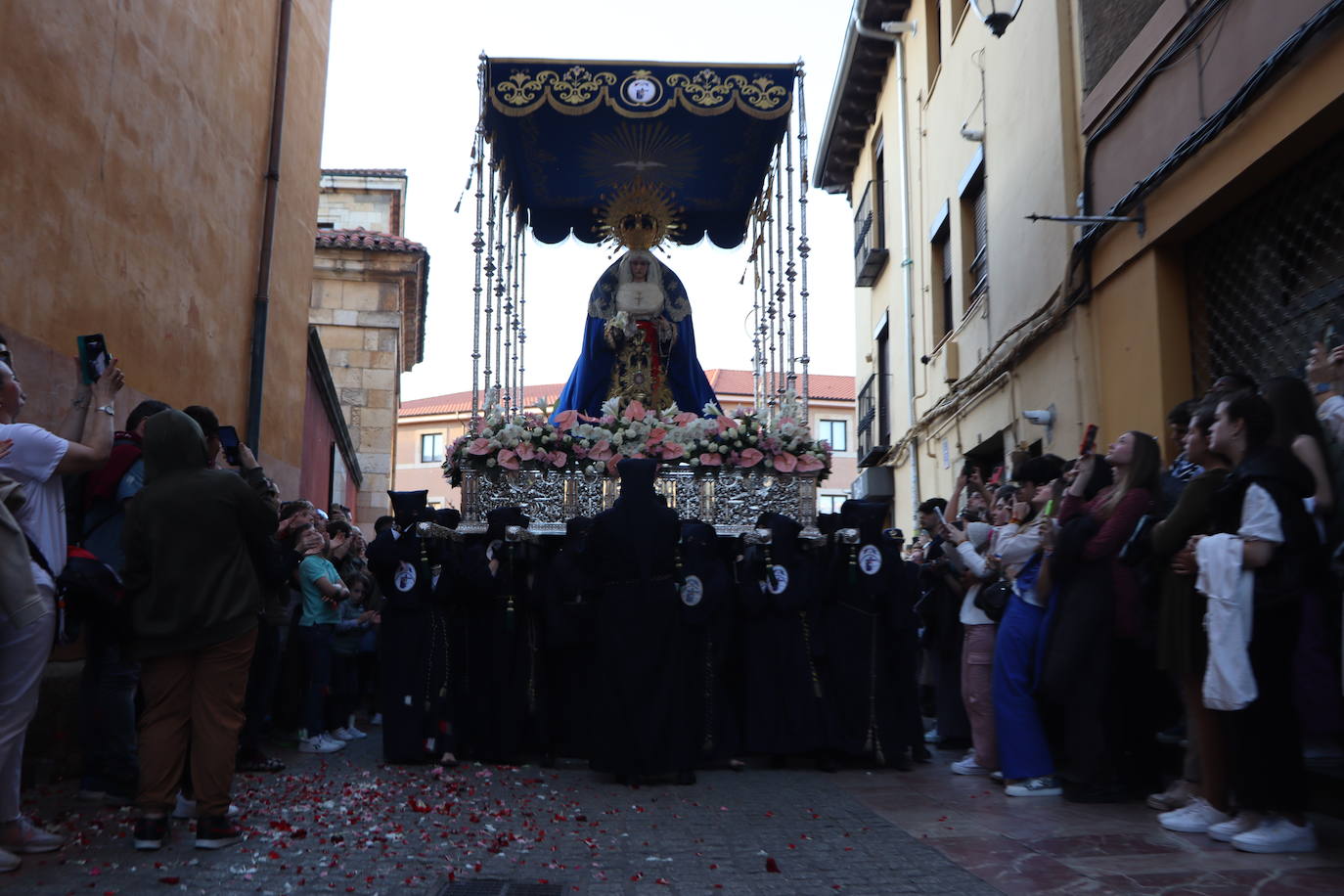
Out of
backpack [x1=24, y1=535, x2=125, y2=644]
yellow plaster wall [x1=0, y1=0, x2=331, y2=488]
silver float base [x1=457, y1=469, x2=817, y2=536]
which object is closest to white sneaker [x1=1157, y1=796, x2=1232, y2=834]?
silver float base [x1=457, y1=469, x2=817, y2=536]

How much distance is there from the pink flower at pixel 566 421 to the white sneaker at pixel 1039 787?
384 centimetres

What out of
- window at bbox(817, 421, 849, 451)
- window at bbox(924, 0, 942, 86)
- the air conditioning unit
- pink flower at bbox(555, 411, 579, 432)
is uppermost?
window at bbox(924, 0, 942, 86)

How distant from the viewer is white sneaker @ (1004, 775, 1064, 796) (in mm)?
6180

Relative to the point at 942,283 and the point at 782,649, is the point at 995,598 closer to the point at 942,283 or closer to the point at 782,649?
the point at 782,649

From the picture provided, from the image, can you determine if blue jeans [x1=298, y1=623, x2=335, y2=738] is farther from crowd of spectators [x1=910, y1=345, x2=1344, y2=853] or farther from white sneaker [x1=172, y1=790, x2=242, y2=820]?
crowd of spectators [x1=910, y1=345, x2=1344, y2=853]

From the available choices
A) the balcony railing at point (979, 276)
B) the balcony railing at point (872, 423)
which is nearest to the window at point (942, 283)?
the balcony railing at point (979, 276)

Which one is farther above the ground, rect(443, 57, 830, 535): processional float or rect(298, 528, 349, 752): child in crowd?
rect(443, 57, 830, 535): processional float

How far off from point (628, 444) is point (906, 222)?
996cm

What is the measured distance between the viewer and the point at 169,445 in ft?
16.4

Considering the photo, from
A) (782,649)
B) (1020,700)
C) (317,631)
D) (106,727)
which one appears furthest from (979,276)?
(106,727)

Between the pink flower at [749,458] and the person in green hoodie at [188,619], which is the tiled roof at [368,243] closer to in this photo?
the pink flower at [749,458]

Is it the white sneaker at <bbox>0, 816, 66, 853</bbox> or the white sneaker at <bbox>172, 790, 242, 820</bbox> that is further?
the white sneaker at <bbox>172, 790, 242, 820</bbox>

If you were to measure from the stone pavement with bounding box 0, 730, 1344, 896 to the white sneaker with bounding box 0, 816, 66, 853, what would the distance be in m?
0.05

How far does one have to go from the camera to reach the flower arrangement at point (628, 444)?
322 inches
